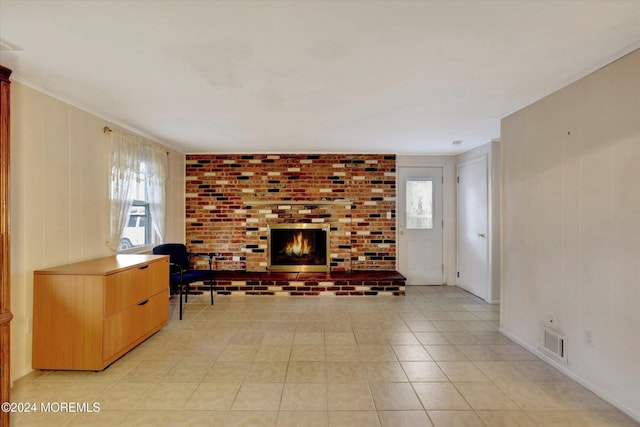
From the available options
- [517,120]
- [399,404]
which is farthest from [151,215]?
[517,120]

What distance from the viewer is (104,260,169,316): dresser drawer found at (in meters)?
2.48

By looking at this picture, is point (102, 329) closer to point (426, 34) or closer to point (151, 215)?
point (151, 215)

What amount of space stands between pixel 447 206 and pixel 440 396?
12.3 feet

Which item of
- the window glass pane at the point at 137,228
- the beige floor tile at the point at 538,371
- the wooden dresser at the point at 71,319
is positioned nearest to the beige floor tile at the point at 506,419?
the beige floor tile at the point at 538,371

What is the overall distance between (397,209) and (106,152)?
4.25 m

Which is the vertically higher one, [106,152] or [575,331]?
[106,152]

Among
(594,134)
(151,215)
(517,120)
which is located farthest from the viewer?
(151,215)

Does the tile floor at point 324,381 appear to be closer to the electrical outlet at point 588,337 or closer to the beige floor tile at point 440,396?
the beige floor tile at point 440,396

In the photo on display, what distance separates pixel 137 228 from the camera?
407cm

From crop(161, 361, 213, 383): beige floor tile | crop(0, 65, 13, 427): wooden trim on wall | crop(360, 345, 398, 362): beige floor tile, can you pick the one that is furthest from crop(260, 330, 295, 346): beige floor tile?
crop(0, 65, 13, 427): wooden trim on wall

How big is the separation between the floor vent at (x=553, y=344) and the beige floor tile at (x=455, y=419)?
1.12 metres

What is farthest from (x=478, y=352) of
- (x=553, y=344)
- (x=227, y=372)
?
(x=227, y=372)

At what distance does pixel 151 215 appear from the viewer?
13.9 feet

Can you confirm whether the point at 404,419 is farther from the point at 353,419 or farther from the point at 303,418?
the point at 303,418
